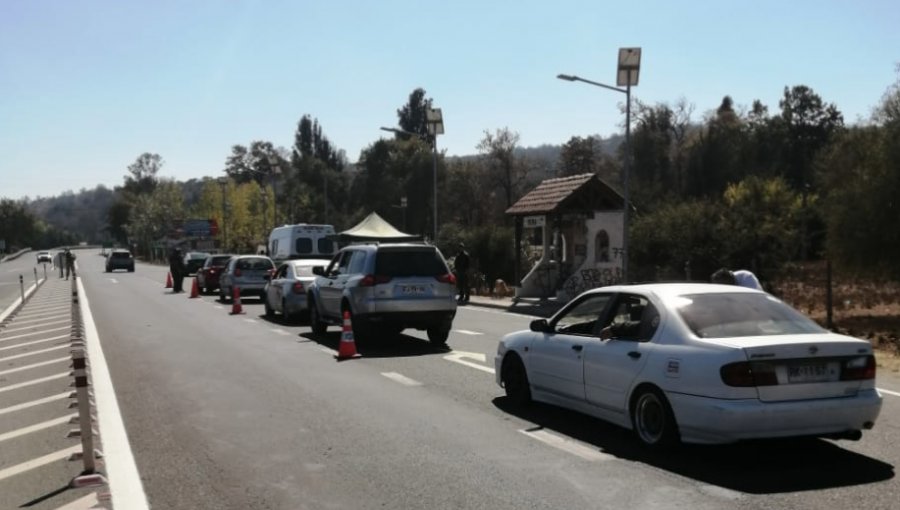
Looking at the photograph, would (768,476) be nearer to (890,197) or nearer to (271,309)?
(271,309)

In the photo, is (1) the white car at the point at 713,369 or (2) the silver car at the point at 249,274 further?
(2) the silver car at the point at 249,274

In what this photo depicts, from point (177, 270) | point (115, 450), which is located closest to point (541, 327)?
point (115, 450)

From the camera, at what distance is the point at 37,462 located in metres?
7.32

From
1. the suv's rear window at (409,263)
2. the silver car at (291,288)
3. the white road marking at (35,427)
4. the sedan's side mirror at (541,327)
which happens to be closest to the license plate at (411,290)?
the suv's rear window at (409,263)

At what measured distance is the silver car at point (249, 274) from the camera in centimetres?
2903

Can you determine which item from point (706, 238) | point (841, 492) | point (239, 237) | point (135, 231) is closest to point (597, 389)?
point (841, 492)

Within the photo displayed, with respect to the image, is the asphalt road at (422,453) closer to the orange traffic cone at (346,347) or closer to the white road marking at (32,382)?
the white road marking at (32,382)

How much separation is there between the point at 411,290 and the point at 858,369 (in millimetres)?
9296

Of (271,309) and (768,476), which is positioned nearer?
(768,476)

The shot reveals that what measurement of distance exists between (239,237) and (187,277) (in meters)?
47.9

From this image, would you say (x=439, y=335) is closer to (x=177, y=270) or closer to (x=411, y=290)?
(x=411, y=290)

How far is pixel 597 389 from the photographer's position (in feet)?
25.8

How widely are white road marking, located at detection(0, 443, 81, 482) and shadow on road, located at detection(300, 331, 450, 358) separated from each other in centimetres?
697

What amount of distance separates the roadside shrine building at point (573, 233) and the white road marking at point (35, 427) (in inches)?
732
